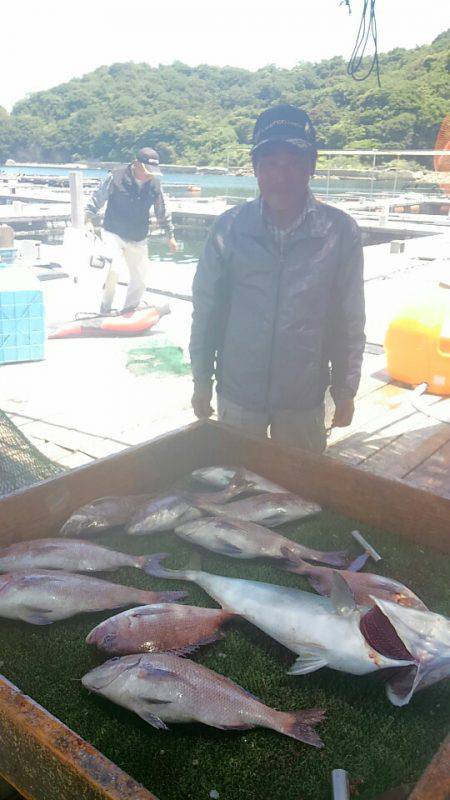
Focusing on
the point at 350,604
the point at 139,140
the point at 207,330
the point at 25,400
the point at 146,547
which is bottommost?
the point at 25,400

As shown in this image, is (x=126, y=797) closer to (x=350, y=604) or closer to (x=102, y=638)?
(x=102, y=638)

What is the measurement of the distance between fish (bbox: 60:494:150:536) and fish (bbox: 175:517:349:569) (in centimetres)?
27

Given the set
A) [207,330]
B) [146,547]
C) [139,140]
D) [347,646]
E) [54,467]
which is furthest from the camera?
[139,140]

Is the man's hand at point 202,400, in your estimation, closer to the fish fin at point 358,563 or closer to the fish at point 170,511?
the fish at point 170,511

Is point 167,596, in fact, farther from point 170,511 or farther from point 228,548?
point 170,511

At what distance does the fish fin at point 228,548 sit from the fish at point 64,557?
307mm

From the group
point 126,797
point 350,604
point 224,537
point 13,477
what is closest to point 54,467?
point 13,477

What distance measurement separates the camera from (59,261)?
571 inches

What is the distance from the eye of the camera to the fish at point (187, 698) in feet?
5.50

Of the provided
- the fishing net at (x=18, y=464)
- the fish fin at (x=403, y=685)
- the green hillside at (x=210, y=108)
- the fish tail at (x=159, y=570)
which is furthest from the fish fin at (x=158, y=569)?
the green hillside at (x=210, y=108)

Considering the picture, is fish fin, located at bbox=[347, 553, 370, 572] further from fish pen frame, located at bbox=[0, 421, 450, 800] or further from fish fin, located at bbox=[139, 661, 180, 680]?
fish fin, located at bbox=[139, 661, 180, 680]

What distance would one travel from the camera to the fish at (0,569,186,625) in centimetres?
207

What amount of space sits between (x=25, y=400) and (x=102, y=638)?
15.6 ft

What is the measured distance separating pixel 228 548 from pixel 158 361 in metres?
5.14
